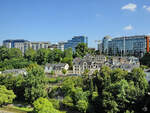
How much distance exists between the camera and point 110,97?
1911cm

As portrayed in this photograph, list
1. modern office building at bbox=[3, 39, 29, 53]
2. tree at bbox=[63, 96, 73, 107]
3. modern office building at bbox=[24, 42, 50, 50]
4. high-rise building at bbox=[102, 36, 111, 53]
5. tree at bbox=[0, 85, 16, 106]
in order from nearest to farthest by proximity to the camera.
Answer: tree at bbox=[63, 96, 73, 107], tree at bbox=[0, 85, 16, 106], high-rise building at bbox=[102, 36, 111, 53], modern office building at bbox=[24, 42, 50, 50], modern office building at bbox=[3, 39, 29, 53]

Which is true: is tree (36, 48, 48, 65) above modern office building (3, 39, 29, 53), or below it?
below

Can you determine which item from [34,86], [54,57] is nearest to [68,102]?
[34,86]

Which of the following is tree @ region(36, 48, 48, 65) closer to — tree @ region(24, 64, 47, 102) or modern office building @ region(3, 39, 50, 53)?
tree @ region(24, 64, 47, 102)

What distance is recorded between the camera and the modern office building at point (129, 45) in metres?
63.2

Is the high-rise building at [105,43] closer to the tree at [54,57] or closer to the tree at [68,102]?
the tree at [54,57]

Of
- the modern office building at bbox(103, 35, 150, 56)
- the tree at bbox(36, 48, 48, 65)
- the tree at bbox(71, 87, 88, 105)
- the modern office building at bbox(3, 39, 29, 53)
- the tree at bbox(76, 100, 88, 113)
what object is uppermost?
the modern office building at bbox(3, 39, 29, 53)

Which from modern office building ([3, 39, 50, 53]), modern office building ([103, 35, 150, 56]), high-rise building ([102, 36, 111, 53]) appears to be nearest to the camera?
modern office building ([103, 35, 150, 56])

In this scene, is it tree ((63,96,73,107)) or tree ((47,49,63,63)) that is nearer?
tree ((63,96,73,107))

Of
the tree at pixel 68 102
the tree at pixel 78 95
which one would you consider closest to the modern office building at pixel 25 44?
the tree at pixel 78 95

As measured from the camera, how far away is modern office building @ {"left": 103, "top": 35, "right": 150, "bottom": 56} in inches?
2488

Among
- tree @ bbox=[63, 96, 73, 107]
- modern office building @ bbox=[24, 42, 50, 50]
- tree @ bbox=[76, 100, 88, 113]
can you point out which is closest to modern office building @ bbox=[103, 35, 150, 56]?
tree @ bbox=[63, 96, 73, 107]

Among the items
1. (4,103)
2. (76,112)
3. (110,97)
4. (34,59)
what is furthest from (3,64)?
(110,97)

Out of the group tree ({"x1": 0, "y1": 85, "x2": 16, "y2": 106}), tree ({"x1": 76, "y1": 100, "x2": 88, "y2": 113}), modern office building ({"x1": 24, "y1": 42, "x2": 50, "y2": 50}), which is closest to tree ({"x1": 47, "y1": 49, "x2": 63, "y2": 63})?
tree ({"x1": 0, "y1": 85, "x2": 16, "y2": 106})
